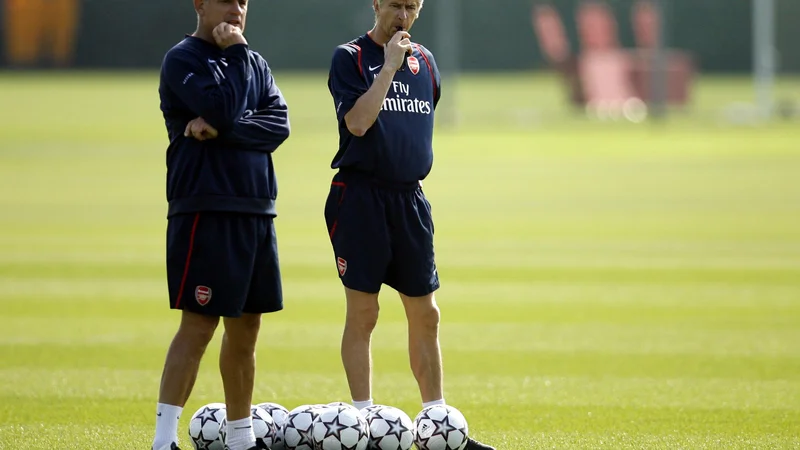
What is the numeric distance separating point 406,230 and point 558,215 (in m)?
10.8

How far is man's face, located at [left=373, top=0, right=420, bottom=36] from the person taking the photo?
5.96m

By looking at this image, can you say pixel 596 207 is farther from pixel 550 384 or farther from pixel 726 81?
pixel 726 81

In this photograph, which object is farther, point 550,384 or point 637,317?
point 637,317

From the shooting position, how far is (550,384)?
753cm

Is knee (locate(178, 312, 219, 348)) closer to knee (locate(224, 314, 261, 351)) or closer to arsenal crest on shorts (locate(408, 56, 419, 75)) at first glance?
knee (locate(224, 314, 261, 351))

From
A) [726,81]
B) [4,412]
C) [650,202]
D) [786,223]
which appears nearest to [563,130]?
[650,202]

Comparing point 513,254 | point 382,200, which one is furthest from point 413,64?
point 513,254

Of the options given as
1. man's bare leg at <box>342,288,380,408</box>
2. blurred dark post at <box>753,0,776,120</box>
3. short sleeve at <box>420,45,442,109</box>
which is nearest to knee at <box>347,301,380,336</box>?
man's bare leg at <box>342,288,380,408</box>

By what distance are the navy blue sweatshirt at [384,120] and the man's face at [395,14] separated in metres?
0.11

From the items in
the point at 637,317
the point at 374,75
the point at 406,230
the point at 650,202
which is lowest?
the point at 650,202

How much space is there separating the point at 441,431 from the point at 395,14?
6.10 feet

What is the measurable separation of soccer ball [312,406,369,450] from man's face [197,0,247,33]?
1.69 m

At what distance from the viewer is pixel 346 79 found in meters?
5.96

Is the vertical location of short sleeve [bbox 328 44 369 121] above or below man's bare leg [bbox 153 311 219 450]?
above
